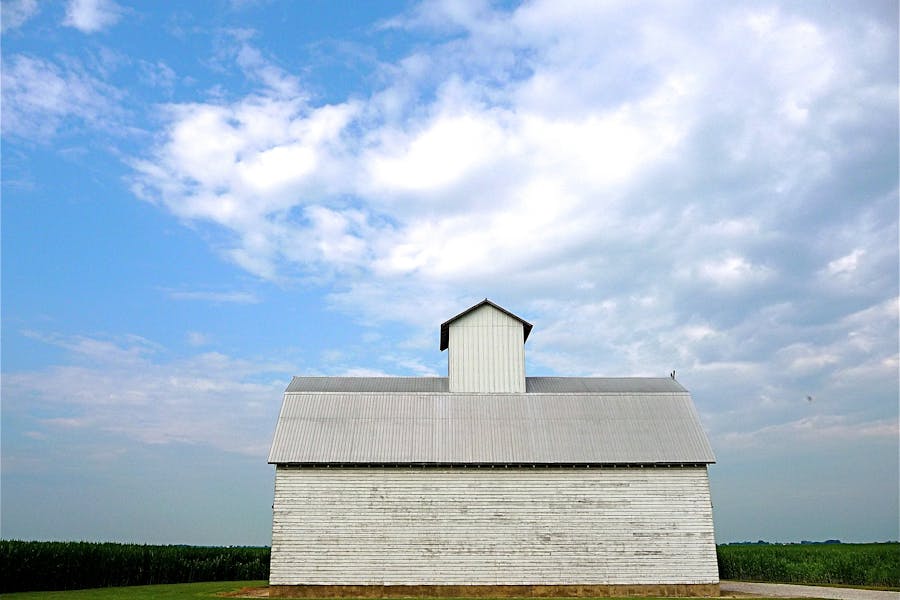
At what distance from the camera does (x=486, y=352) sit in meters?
30.8

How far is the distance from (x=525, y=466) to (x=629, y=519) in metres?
4.53

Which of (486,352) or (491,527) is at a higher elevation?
(486,352)

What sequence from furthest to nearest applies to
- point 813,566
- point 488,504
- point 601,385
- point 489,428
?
point 813,566
point 601,385
point 489,428
point 488,504

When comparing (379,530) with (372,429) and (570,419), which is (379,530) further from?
(570,419)

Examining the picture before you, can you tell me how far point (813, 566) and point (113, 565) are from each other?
38.9m

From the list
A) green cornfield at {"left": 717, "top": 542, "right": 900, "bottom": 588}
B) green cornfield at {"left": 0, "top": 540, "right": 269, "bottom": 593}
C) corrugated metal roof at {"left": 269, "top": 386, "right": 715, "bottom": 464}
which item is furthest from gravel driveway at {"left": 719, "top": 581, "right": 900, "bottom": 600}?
green cornfield at {"left": 0, "top": 540, "right": 269, "bottom": 593}

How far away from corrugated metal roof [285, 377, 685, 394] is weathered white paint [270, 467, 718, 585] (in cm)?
563

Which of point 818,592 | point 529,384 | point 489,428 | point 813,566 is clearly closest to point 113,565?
point 489,428

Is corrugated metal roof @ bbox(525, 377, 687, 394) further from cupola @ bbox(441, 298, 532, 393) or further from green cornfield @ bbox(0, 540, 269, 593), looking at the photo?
green cornfield @ bbox(0, 540, 269, 593)

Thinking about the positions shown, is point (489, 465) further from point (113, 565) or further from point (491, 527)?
point (113, 565)

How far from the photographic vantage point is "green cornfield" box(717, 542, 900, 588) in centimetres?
3388

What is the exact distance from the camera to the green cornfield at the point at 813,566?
33875 millimetres

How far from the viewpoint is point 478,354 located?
30734 mm

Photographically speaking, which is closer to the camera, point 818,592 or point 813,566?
point 818,592
